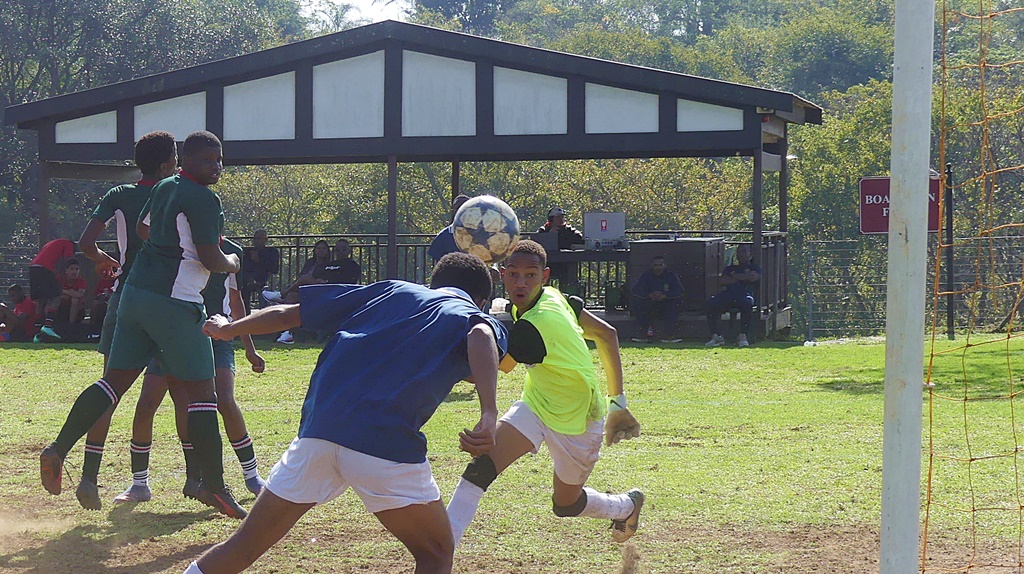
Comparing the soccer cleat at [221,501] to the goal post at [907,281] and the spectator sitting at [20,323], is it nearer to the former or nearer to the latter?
the goal post at [907,281]

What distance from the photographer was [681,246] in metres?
19.5

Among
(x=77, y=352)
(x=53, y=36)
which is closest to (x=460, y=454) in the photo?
(x=77, y=352)

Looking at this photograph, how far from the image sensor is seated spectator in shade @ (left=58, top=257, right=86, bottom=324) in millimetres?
18781

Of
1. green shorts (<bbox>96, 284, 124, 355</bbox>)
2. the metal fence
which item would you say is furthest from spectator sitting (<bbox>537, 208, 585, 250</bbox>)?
green shorts (<bbox>96, 284, 124, 355</bbox>)

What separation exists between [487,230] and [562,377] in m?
2.20

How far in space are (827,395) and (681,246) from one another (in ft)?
23.7

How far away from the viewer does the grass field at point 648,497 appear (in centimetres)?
623

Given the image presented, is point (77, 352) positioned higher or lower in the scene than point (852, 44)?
lower

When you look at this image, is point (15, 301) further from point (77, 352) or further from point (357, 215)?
point (357, 215)

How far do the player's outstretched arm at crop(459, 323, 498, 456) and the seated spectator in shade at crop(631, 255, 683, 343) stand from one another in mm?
14531

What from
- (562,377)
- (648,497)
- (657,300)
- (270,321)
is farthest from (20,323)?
(270,321)

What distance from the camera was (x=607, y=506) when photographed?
6.12 meters

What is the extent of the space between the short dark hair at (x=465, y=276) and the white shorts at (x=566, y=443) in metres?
1.22

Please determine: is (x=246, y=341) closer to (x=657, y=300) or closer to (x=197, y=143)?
(x=197, y=143)
